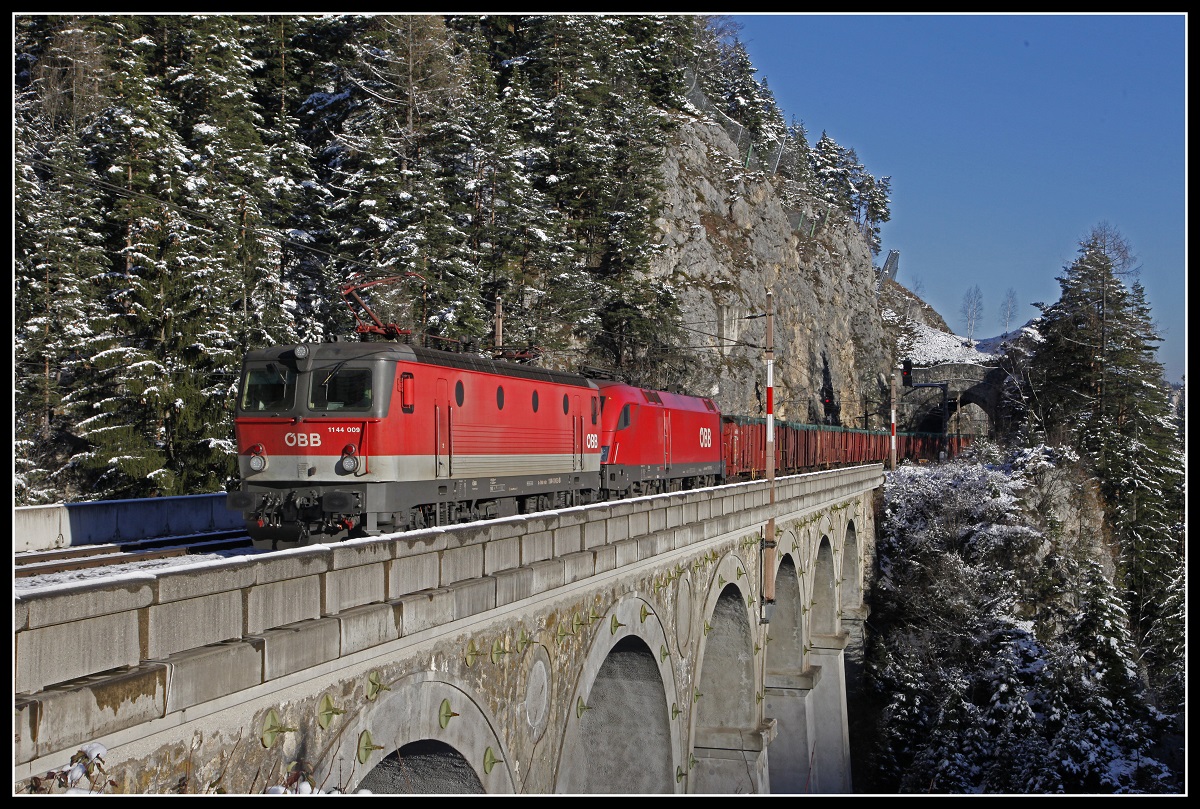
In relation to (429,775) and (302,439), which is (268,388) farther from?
(429,775)

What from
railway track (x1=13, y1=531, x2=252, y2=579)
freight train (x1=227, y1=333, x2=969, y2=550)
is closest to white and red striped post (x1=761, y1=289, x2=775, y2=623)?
freight train (x1=227, y1=333, x2=969, y2=550)

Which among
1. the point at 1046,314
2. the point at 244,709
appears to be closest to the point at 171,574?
the point at 244,709

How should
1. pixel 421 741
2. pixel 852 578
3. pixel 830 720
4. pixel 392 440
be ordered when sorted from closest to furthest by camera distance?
pixel 421 741, pixel 392 440, pixel 830 720, pixel 852 578

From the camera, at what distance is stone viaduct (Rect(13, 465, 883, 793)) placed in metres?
5.96

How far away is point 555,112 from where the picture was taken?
55.5 metres

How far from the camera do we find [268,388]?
1395 cm

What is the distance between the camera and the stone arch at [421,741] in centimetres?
791

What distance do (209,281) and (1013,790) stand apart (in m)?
31.8

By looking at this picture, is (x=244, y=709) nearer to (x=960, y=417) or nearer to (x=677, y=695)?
(x=677, y=695)

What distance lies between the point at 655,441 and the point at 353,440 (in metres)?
14.3

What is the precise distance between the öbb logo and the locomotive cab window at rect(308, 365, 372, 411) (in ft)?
1.29

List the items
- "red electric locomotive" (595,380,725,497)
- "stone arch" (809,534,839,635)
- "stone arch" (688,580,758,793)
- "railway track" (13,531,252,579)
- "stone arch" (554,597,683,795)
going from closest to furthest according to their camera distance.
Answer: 1. "railway track" (13,531,252,579)
2. "stone arch" (554,597,683,795)
3. "stone arch" (688,580,758,793)
4. "red electric locomotive" (595,380,725,497)
5. "stone arch" (809,534,839,635)

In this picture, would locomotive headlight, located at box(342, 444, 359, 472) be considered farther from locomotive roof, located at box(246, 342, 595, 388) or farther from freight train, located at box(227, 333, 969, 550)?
locomotive roof, located at box(246, 342, 595, 388)

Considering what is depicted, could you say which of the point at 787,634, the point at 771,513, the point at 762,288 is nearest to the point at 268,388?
the point at 771,513
